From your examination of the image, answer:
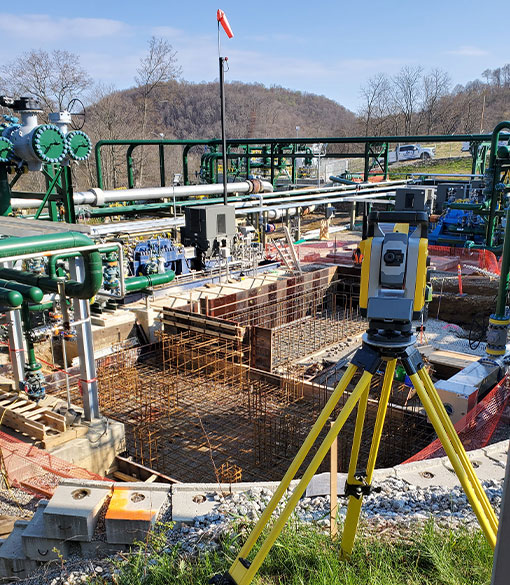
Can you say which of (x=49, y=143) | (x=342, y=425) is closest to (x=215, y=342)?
(x=49, y=143)

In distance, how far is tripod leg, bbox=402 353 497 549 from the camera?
3.39m

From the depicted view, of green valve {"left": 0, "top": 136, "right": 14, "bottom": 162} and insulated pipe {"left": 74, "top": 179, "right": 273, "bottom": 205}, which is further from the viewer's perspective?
insulated pipe {"left": 74, "top": 179, "right": 273, "bottom": 205}

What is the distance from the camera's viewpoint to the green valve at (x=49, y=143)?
10609mm

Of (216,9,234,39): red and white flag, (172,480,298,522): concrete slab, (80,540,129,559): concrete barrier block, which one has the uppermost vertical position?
(216,9,234,39): red and white flag

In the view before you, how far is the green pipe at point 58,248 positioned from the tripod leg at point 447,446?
5.73 meters

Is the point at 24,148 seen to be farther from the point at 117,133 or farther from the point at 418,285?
the point at 117,133

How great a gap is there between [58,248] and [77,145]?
4492 millimetres

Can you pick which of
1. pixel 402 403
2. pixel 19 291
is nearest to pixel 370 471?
pixel 19 291

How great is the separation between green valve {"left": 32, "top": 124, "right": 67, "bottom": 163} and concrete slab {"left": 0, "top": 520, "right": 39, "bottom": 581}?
752cm

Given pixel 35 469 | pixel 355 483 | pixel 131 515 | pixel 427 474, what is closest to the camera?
pixel 355 483

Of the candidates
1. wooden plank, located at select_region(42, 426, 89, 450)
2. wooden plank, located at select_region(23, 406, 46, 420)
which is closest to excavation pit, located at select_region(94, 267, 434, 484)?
wooden plank, located at select_region(42, 426, 89, 450)

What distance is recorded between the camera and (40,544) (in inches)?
229

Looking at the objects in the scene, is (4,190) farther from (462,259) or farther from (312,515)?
(462,259)

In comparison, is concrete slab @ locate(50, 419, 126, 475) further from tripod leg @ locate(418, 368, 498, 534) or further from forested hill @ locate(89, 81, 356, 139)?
forested hill @ locate(89, 81, 356, 139)
